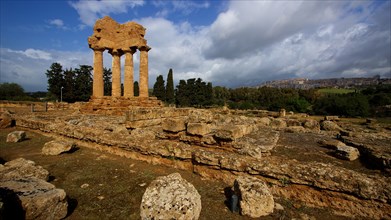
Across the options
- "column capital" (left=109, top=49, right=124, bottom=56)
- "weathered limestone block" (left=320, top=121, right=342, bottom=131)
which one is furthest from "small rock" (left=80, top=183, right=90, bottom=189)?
"column capital" (left=109, top=49, right=124, bottom=56)

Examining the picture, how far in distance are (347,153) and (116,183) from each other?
6680mm

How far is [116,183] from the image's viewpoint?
454 cm

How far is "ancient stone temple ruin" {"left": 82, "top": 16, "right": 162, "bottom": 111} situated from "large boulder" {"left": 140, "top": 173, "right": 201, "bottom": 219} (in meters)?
14.9

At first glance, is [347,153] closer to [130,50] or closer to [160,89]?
[130,50]

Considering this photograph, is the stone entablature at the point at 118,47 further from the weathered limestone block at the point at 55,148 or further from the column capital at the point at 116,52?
the weathered limestone block at the point at 55,148

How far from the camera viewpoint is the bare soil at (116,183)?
339 centimetres

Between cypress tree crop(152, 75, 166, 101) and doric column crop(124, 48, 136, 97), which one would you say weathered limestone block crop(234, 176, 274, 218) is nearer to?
doric column crop(124, 48, 136, 97)

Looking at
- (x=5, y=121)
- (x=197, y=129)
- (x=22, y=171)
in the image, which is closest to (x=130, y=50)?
(x=5, y=121)

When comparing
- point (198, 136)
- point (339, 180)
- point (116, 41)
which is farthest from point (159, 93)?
point (339, 180)

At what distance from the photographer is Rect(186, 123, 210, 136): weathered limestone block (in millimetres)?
6105

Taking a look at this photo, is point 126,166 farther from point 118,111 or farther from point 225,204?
point 118,111

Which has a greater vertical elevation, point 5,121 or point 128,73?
point 128,73

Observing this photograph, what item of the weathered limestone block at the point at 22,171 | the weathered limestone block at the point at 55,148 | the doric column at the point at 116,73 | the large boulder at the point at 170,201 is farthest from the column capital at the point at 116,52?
the large boulder at the point at 170,201

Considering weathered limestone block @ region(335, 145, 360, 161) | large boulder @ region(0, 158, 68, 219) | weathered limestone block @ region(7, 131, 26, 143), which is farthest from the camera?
weathered limestone block @ region(7, 131, 26, 143)
